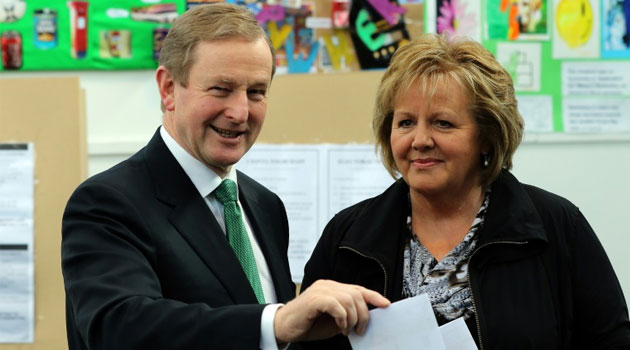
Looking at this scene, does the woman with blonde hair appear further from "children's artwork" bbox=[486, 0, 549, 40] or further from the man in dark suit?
"children's artwork" bbox=[486, 0, 549, 40]

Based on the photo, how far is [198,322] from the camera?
1217mm

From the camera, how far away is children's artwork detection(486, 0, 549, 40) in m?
3.14

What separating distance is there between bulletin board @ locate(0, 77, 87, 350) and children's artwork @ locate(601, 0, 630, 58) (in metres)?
1.96

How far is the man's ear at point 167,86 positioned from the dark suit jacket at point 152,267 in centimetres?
7

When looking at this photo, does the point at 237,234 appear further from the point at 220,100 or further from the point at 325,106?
the point at 325,106

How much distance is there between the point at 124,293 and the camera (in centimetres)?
124

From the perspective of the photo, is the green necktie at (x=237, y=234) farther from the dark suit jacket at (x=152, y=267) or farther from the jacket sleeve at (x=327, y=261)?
the jacket sleeve at (x=327, y=261)

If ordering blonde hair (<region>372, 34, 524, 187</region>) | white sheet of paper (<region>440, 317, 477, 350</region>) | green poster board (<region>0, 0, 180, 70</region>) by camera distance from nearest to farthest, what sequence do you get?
white sheet of paper (<region>440, 317, 477, 350</region>) < blonde hair (<region>372, 34, 524, 187</region>) < green poster board (<region>0, 0, 180, 70</region>)

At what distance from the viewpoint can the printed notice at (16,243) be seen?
2.46 metres

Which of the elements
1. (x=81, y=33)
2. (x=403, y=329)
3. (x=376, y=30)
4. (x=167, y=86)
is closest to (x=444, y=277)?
(x=403, y=329)

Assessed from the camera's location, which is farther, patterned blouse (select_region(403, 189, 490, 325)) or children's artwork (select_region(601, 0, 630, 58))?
children's artwork (select_region(601, 0, 630, 58))

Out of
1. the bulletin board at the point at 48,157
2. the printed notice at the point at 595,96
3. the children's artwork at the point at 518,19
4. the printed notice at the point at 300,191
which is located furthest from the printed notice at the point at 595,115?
the bulletin board at the point at 48,157

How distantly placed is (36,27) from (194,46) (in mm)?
1824

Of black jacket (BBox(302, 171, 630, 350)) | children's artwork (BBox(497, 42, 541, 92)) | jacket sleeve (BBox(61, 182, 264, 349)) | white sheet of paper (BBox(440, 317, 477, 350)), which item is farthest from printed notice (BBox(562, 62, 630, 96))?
jacket sleeve (BBox(61, 182, 264, 349))
